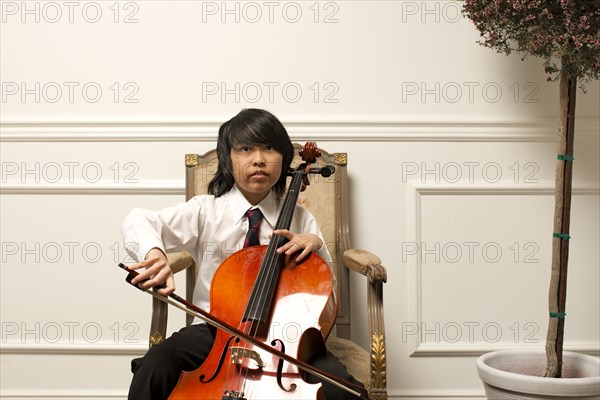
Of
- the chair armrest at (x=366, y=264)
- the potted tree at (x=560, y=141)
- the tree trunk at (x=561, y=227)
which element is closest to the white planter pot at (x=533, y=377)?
the potted tree at (x=560, y=141)

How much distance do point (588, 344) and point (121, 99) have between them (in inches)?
74.1

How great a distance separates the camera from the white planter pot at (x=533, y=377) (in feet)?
6.16

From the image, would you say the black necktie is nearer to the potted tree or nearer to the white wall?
the white wall

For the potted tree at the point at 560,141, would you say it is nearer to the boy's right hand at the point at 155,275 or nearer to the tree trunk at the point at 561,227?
the tree trunk at the point at 561,227

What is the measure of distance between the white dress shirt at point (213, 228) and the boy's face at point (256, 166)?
82mm

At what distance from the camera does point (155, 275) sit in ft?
4.68

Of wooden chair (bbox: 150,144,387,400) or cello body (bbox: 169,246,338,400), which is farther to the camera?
wooden chair (bbox: 150,144,387,400)

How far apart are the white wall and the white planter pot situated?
0.35m

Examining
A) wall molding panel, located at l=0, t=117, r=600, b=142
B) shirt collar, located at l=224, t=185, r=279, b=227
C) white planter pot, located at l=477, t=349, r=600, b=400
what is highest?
wall molding panel, located at l=0, t=117, r=600, b=142

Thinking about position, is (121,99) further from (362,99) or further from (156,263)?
(156,263)

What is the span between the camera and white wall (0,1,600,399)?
2.44 m

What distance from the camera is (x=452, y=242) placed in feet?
8.20

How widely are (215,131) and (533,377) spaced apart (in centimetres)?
130

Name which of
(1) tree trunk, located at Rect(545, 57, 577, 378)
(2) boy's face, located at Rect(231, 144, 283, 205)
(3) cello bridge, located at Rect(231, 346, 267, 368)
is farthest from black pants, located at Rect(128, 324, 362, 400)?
(1) tree trunk, located at Rect(545, 57, 577, 378)
